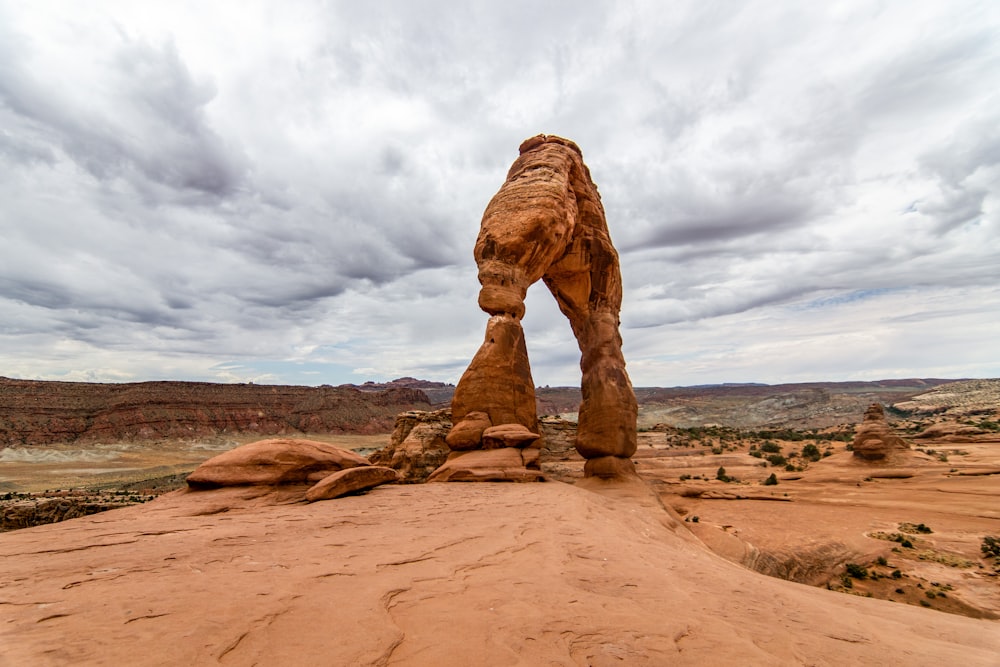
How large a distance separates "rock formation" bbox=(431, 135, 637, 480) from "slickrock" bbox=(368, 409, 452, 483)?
69.9 inches

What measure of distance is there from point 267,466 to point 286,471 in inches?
13.9

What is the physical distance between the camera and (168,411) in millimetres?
56750

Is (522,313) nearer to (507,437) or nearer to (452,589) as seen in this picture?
(507,437)

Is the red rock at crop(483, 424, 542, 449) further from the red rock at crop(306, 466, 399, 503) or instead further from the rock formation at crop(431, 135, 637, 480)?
the red rock at crop(306, 466, 399, 503)

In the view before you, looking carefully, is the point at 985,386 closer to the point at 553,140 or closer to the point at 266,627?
the point at 553,140

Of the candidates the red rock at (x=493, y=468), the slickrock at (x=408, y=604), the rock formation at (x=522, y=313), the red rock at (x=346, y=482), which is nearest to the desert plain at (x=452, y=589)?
the slickrock at (x=408, y=604)

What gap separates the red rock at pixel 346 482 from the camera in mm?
7957

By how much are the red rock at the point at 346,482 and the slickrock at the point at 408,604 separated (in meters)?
1.79

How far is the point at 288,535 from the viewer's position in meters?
5.22

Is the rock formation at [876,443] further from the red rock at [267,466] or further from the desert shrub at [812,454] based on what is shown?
the red rock at [267,466]

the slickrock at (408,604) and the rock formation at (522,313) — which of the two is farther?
the rock formation at (522,313)

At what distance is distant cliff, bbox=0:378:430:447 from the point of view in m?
48.1

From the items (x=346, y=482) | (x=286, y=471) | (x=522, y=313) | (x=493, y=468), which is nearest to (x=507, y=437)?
(x=493, y=468)

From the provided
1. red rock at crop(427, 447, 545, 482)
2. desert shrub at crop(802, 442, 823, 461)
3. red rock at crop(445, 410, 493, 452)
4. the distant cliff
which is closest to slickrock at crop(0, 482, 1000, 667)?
red rock at crop(427, 447, 545, 482)
